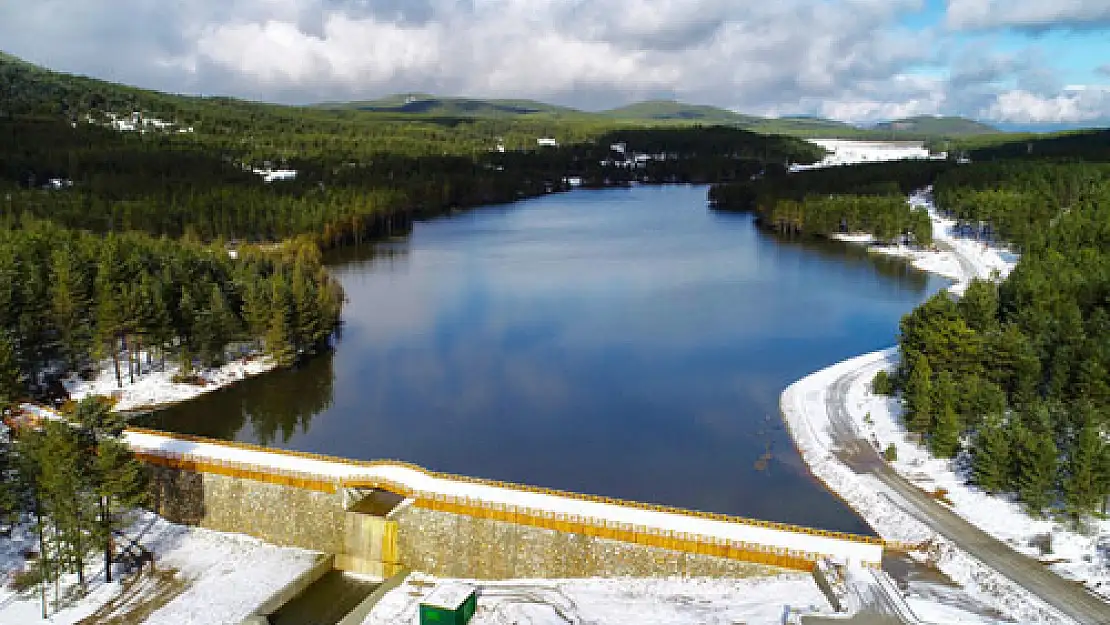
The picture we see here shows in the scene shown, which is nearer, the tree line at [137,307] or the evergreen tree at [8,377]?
the evergreen tree at [8,377]

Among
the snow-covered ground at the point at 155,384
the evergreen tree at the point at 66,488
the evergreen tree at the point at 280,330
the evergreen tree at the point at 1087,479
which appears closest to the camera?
the evergreen tree at the point at 66,488

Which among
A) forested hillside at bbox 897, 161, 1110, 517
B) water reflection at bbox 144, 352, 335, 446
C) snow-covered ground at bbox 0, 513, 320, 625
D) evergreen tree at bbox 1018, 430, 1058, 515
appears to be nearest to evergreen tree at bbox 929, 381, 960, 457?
forested hillside at bbox 897, 161, 1110, 517

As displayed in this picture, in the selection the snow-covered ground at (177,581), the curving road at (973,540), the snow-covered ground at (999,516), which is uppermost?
the snow-covered ground at (999,516)

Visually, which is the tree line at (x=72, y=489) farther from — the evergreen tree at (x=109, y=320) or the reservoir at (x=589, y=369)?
the evergreen tree at (x=109, y=320)

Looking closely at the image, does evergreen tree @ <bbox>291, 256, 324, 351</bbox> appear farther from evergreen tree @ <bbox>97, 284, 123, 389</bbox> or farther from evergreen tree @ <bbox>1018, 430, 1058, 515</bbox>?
evergreen tree @ <bbox>1018, 430, 1058, 515</bbox>

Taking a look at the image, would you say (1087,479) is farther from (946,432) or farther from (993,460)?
(946,432)

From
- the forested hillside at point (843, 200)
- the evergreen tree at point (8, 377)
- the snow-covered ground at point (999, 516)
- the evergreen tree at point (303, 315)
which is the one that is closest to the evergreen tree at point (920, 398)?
the snow-covered ground at point (999, 516)
